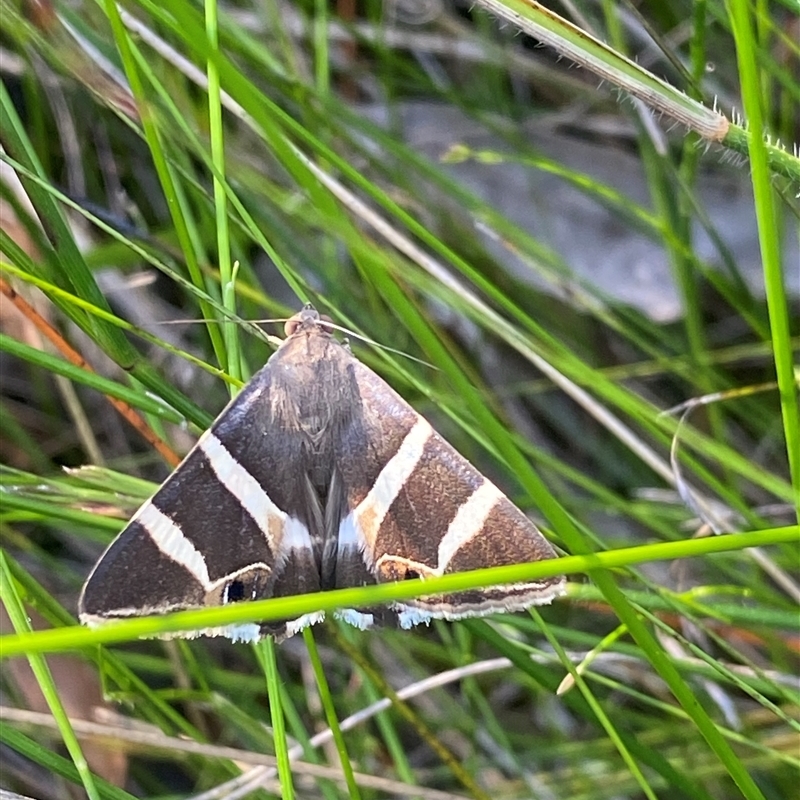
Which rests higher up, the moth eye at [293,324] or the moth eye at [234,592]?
the moth eye at [293,324]

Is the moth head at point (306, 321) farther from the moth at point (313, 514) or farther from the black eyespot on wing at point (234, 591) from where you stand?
the black eyespot on wing at point (234, 591)

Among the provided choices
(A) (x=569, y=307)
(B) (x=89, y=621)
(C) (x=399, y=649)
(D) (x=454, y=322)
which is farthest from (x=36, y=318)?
(A) (x=569, y=307)

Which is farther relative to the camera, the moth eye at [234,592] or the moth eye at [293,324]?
the moth eye at [293,324]

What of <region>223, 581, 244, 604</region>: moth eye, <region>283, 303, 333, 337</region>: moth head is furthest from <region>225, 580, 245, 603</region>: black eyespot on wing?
<region>283, 303, 333, 337</region>: moth head

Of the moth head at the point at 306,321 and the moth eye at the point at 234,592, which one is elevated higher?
the moth head at the point at 306,321

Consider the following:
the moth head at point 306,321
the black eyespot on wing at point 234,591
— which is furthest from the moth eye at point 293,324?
the black eyespot on wing at point 234,591

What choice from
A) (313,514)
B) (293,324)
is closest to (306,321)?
(293,324)

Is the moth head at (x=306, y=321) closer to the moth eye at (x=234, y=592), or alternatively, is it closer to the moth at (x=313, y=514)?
the moth at (x=313, y=514)

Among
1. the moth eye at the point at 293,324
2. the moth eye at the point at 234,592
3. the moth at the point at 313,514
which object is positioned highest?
the moth eye at the point at 293,324
